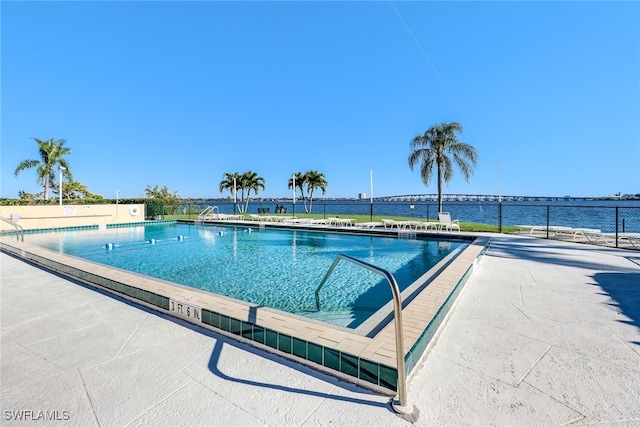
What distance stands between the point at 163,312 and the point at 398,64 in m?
17.3

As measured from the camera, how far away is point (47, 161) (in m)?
20.4

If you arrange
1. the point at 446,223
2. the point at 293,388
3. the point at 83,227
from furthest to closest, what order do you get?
1. the point at 83,227
2. the point at 446,223
3. the point at 293,388

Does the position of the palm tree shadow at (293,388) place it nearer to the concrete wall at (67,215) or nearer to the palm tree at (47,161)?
the concrete wall at (67,215)

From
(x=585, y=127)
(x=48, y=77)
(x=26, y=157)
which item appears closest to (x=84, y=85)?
(x=48, y=77)

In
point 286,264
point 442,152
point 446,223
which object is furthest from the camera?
point 442,152

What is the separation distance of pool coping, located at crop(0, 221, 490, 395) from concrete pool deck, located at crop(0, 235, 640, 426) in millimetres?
102

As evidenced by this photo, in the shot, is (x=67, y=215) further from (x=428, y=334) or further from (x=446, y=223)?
(x=428, y=334)

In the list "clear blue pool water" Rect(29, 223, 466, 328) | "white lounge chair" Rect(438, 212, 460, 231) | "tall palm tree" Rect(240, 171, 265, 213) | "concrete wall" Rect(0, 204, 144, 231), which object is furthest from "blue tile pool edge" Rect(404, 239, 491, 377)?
"tall palm tree" Rect(240, 171, 265, 213)

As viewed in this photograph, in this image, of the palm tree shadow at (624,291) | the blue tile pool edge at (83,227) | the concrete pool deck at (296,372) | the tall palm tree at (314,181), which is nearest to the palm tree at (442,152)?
the palm tree shadow at (624,291)

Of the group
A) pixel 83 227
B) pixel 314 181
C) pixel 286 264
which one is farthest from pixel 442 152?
pixel 83 227

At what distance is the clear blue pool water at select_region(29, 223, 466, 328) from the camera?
165 inches

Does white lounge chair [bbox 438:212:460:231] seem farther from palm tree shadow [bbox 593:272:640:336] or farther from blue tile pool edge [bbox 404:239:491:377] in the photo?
blue tile pool edge [bbox 404:239:491:377]

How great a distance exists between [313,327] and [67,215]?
18.4 metres

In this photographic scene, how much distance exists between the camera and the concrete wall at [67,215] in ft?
44.0
